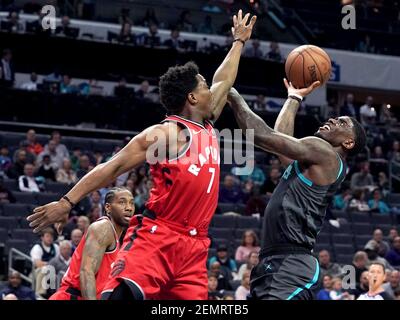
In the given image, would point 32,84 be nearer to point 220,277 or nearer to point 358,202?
point 358,202

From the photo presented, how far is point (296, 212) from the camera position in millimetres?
6027

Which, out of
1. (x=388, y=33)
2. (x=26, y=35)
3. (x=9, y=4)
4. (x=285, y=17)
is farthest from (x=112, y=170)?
(x=388, y=33)

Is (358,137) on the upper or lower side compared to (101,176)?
upper

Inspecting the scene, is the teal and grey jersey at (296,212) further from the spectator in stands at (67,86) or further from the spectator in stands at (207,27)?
the spectator in stands at (207,27)

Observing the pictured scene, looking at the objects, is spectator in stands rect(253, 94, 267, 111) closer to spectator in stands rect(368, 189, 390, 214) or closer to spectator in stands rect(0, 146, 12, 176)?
spectator in stands rect(368, 189, 390, 214)

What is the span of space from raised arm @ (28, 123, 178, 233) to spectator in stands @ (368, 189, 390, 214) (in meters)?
12.2

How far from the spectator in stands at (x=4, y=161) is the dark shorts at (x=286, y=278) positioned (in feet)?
30.3

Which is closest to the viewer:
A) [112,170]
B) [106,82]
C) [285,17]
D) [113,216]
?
[112,170]

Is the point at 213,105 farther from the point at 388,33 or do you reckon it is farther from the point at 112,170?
the point at 388,33

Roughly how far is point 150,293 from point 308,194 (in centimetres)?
129

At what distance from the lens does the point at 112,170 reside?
214 inches

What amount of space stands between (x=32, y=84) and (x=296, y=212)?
12.1m

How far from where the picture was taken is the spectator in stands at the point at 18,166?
47.8ft
